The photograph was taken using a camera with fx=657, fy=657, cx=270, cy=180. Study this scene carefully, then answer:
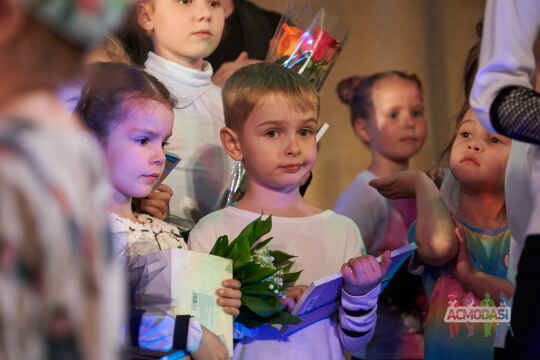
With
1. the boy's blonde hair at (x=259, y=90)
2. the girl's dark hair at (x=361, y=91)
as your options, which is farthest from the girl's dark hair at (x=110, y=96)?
the girl's dark hair at (x=361, y=91)

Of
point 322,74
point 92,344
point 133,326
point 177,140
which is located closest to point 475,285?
point 322,74

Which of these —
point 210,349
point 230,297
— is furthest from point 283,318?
point 210,349

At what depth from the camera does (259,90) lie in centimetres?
201

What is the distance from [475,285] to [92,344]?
181 cm

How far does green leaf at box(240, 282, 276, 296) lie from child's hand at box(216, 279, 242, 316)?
55mm

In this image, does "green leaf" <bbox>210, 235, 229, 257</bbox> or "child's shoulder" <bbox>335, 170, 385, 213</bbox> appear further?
"child's shoulder" <bbox>335, 170, 385, 213</bbox>

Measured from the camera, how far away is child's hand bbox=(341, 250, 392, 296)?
1.75m

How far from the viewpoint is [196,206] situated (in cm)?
226

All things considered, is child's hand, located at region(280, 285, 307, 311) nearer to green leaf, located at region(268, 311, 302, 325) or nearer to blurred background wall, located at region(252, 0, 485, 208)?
green leaf, located at region(268, 311, 302, 325)

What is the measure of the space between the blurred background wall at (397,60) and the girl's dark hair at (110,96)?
191cm

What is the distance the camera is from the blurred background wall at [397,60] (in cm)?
363

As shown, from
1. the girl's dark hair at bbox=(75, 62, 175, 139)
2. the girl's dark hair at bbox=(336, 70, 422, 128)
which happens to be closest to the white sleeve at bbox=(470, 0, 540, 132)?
the girl's dark hair at bbox=(75, 62, 175, 139)

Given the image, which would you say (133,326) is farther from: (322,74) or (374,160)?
(374,160)

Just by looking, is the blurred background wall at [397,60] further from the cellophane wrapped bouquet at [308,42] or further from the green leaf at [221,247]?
the green leaf at [221,247]
